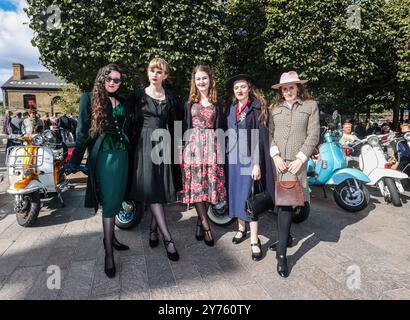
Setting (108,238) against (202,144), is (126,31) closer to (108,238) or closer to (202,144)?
(202,144)

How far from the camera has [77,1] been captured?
23.5 ft

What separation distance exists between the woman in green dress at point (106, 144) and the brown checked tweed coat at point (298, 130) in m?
1.53

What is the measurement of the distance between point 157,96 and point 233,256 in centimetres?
190

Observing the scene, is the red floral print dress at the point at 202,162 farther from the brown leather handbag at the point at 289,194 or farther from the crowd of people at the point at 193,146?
the brown leather handbag at the point at 289,194

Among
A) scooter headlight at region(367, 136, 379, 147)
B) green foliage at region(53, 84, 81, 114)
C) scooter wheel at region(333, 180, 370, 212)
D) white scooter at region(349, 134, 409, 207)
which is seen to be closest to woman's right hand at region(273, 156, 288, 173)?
scooter wheel at region(333, 180, 370, 212)

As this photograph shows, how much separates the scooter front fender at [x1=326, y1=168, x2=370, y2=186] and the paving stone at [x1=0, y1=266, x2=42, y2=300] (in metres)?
4.25

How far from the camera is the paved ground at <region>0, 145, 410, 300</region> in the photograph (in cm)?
244

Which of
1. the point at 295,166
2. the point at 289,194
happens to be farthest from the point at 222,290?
the point at 295,166

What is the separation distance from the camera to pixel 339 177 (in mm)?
4625

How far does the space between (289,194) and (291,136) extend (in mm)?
564

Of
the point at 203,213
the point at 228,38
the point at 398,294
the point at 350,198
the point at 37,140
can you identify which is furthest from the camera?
the point at 228,38

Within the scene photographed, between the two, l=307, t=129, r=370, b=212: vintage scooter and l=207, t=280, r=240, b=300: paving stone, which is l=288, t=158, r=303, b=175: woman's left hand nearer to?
l=207, t=280, r=240, b=300: paving stone

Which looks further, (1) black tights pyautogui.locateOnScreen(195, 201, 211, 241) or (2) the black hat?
(1) black tights pyautogui.locateOnScreen(195, 201, 211, 241)

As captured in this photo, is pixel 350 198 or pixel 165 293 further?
pixel 350 198
